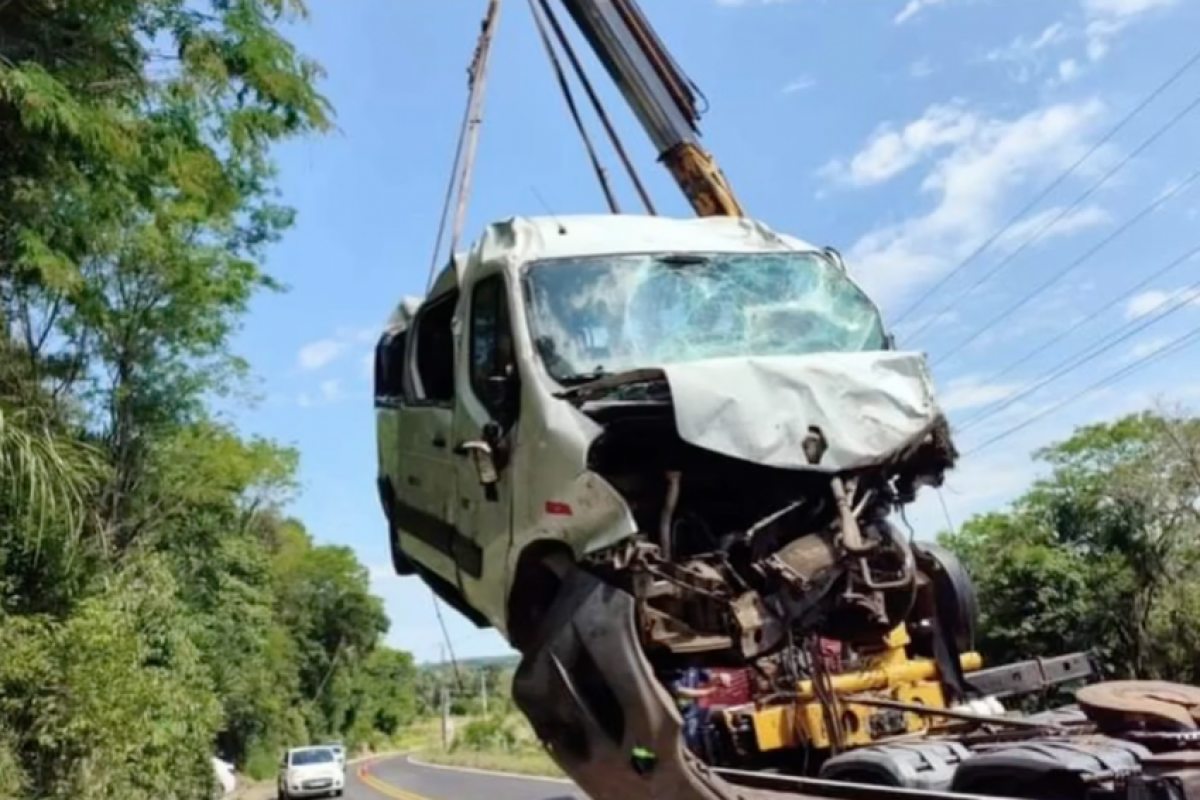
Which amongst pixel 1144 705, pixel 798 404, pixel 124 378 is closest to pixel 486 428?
pixel 798 404

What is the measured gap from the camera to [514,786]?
82.9 ft

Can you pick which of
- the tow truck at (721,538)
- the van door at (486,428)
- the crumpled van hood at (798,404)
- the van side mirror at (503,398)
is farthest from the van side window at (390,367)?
the crumpled van hood at (798,404)

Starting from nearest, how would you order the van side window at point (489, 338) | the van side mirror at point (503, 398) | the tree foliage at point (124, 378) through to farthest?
the van side mirror at point (503, 398), the van side window at point (489, 338), the tree foliage at point (124, 378)

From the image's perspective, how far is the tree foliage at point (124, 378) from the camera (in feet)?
30.5

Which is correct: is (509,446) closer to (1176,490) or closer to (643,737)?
(643,737)

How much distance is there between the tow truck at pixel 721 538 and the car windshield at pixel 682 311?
1cm

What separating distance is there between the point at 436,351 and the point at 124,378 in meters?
15.3

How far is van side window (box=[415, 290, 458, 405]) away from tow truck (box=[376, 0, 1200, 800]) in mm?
220

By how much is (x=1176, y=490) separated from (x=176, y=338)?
69.6 feet

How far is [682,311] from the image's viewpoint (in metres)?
5.05

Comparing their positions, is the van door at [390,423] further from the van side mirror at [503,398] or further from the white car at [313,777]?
the white car at [313,777]

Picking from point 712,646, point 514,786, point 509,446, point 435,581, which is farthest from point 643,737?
point 514,786

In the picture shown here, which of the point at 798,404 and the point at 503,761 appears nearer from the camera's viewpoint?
the point at 798,404

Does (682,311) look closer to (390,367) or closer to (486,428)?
(486,428)
